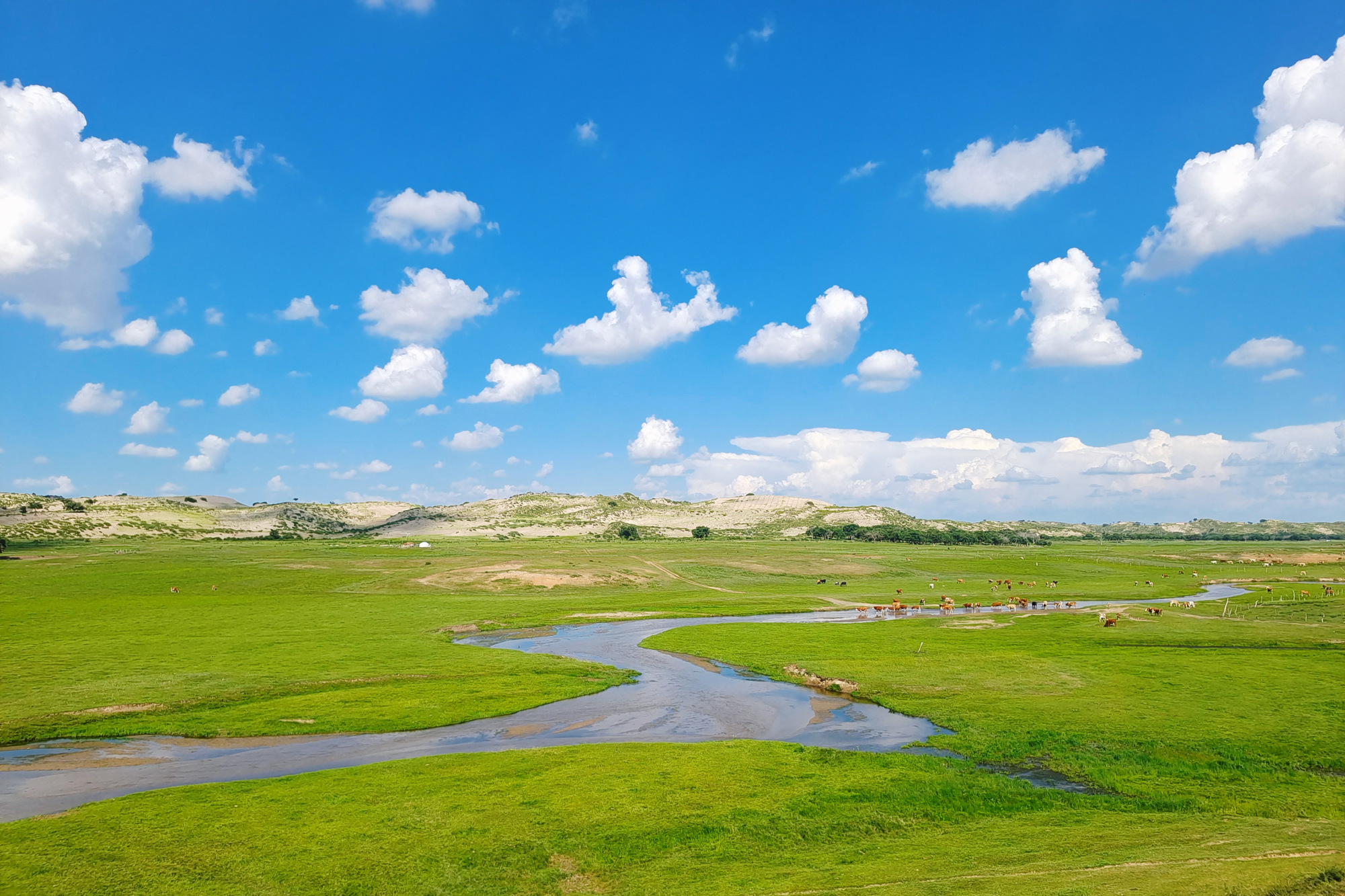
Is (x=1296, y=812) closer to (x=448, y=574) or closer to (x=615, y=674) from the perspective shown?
(x=615, y=674)

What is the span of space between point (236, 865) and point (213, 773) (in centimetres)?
1192

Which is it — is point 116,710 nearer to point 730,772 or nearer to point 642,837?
point 642,837

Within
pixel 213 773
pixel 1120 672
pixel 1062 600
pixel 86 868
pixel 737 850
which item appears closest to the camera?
pixel 86 868

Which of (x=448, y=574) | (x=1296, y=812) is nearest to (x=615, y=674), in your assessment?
(x=1296, y=812)

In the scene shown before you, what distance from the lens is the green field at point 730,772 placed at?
19.9 meters

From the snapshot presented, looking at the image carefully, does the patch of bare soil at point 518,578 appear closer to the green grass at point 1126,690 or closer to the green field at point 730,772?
the green field at point 730,772

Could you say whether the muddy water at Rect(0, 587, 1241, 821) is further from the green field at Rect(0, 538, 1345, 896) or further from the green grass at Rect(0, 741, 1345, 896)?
the green grass at Rect(0, 741, 1345, 896)

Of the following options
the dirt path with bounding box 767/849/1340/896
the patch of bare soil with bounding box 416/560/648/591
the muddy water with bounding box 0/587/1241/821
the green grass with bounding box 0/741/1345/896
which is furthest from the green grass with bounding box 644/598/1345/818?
the patch of bare soil with bounding box 416/560/648/591

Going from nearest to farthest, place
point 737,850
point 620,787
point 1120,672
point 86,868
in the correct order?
1. point 86,868
2. point 737,850
3. point 620,787
4. point 1120,672

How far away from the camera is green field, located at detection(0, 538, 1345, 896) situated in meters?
19.9

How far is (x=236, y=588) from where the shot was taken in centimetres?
10681

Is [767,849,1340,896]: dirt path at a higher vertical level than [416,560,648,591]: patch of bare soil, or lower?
higher

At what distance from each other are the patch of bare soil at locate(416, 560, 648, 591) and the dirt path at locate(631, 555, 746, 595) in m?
7.73

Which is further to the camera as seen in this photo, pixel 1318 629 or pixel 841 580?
pixel 841 580
